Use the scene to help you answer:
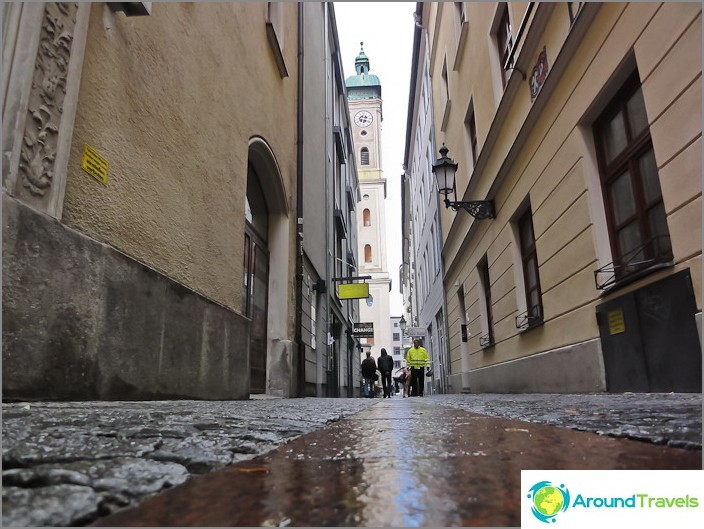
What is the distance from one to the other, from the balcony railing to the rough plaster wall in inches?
147

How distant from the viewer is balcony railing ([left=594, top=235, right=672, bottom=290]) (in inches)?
147

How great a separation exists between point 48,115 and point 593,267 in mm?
4546

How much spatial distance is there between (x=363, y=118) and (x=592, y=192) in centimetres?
4441

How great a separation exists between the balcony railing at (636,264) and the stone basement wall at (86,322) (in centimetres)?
360

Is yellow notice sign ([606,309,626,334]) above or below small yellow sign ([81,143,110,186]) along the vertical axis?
below

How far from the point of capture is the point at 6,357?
216cm

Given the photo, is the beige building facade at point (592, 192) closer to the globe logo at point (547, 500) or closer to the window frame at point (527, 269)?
the window frame at point (527, 269)

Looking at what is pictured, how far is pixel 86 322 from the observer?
106 inches

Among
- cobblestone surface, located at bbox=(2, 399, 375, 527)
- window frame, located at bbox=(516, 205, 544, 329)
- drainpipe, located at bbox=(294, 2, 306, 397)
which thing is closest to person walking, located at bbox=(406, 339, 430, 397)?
drainpipe, located at bbox=(294, 2, 306, 397)

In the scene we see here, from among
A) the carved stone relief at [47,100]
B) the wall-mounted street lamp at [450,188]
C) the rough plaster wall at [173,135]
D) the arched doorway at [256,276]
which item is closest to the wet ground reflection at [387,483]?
the carved stone relief at [47,100]

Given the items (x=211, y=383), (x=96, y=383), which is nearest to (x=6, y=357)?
(x=96, y=383)

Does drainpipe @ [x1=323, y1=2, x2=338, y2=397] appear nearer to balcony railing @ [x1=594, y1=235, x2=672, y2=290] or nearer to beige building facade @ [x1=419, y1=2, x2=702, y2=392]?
beige building facade @ [x1=419, y1=2, x2=702, y2=392]

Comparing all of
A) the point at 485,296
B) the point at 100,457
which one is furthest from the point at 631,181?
the point at 485,296

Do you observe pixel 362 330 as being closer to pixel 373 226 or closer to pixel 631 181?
pixel 631 181
